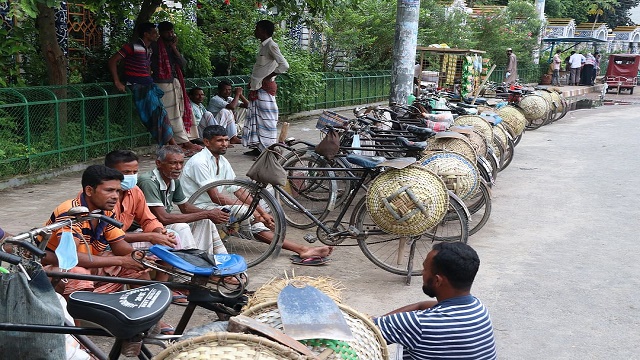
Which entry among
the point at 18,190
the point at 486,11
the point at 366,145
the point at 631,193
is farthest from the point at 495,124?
the point at 486,11

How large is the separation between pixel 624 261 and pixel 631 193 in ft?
10.7

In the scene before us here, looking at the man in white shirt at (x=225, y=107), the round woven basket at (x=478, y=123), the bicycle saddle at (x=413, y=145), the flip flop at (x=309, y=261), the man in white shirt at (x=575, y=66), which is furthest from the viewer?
the man in white shirt at (x=575, y=66)

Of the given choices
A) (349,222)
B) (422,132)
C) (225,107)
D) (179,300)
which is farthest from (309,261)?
(225,107)

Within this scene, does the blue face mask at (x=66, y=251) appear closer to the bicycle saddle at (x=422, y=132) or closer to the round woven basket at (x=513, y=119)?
the bicycle saddle at (x=422, y=132)

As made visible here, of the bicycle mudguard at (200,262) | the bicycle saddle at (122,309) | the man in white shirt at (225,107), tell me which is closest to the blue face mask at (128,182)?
the bicycle mudguard at (200,262)

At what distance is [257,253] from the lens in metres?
5.86

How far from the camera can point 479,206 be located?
23.7 ft

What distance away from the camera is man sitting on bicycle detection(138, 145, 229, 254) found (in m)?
4.72

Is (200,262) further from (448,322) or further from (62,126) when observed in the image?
(62,126)

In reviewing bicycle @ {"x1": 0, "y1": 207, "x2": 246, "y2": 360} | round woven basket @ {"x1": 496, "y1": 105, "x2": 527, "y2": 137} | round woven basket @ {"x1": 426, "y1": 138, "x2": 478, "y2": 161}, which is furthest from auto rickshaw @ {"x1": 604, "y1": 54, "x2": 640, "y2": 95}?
bicycle @ {"x1": 0, "y1": 207, "x2": 246, "y2": 360}

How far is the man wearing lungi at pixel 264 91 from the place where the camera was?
9203 mm

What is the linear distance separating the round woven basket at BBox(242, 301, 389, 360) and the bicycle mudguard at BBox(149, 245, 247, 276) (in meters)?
0.80

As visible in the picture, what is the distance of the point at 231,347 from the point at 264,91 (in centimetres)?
762

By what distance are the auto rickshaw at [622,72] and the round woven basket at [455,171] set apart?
26077 mm
